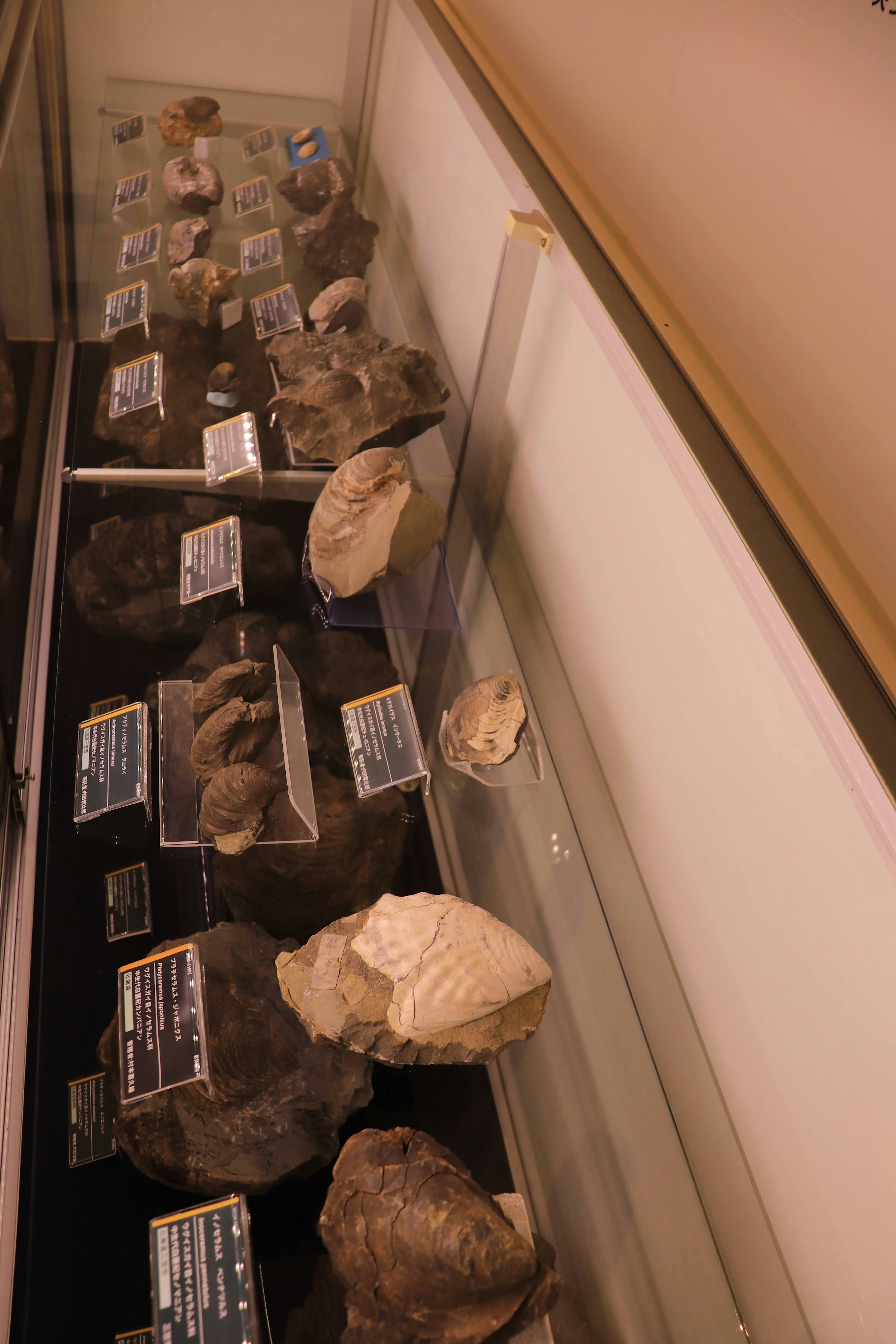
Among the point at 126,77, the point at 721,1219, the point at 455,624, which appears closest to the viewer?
the point at 721,1219

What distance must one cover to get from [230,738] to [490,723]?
0.48m

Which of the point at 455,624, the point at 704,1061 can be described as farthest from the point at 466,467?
the point at 704,1061

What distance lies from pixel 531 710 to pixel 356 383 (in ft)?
3.08

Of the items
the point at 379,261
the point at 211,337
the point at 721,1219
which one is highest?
the point at 379,261

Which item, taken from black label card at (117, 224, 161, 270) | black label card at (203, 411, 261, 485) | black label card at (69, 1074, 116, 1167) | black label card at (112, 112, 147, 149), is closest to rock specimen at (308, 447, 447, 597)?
black label card at (203, 411, 261, 485)

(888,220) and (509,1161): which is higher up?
(888,220)

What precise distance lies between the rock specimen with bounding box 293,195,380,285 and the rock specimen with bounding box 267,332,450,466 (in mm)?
632

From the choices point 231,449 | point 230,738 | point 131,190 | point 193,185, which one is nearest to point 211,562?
point 231,449

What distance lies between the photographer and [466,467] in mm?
2160

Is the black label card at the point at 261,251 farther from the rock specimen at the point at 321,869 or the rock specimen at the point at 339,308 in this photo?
the rock specimen at the point at 321,869

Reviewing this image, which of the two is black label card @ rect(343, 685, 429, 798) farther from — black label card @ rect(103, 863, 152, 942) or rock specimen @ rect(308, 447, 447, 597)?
black label card @ rect(103, 863, 152, 942)

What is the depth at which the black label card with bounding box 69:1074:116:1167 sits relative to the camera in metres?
1.39

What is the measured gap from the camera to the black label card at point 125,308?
7.89ft

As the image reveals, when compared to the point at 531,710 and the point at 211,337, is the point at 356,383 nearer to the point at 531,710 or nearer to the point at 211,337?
the point at 211,337
